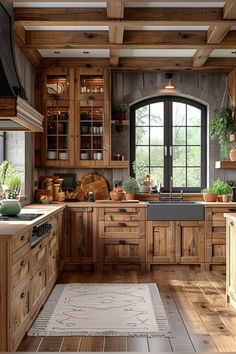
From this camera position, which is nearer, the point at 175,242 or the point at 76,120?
the point at 175,242

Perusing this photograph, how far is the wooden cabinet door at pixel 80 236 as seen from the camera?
6668 millimetres

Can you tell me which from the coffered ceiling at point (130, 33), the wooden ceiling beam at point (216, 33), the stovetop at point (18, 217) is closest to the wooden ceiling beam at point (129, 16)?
the coffered ceiling at point (130, 33)

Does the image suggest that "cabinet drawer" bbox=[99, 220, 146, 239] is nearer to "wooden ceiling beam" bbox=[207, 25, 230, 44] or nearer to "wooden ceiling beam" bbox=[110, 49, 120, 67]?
"wooden ceiling beam" bbox=[110, 49, 120, 67]

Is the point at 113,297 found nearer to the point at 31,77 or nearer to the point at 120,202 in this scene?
the point at 120,202

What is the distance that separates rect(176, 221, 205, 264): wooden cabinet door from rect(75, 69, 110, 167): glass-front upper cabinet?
1.40 metres

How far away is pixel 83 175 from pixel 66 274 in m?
1.58

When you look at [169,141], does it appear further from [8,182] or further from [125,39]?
[8,182]

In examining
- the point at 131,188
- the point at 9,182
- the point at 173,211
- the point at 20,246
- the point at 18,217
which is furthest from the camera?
the point at 131,188

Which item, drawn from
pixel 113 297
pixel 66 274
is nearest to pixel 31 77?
pixel 66 274

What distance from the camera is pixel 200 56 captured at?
6.52m

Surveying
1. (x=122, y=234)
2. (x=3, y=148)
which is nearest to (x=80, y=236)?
(x=122, y=234)

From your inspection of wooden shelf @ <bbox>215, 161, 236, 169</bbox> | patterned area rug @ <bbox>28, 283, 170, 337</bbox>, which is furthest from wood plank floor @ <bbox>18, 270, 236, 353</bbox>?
wooden shelf @ <bbox>215, 161, 236, 169</bbox>

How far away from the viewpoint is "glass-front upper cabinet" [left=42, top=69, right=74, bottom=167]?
7.10 m

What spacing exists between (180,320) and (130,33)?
10.5 ft
